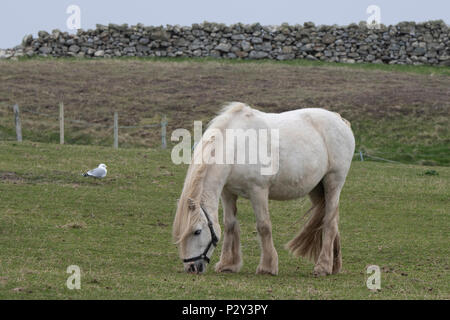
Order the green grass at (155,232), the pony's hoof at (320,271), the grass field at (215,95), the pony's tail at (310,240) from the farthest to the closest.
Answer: the grass field at (215,95)
the pony's tail at (310,240)
the pony's hoof at (320,271)
the green grass at (155,232)

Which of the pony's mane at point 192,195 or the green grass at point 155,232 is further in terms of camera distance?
the pony's mane at point 192,195

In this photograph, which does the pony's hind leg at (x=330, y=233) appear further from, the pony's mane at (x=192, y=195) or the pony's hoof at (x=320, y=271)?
the pony's mane at (x=192, y=195)

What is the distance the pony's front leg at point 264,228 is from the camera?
31.6 ft

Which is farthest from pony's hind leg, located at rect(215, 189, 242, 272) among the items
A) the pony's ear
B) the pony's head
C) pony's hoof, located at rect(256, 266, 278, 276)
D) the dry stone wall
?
the dry stone wall

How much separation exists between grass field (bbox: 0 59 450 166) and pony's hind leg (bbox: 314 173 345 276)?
13.9 metres

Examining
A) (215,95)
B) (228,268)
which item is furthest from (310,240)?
(215,95)

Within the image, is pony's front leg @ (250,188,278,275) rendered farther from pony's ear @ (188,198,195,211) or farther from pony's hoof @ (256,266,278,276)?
pony's ear @ (188,198,195,211)

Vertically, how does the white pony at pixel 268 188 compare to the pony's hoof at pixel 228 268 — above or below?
above

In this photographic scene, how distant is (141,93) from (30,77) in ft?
18.5

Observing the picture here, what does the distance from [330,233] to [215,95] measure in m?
22.3

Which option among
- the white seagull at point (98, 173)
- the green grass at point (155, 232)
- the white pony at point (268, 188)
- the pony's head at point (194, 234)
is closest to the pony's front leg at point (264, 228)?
the white pony at point (268, 188)

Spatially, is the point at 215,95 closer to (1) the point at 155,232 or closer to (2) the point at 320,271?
(1) the point at 155,232

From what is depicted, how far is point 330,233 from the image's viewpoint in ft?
34.2

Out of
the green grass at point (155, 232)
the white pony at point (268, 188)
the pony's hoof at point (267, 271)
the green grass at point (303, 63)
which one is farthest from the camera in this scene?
the green grass at point (303, 63)
